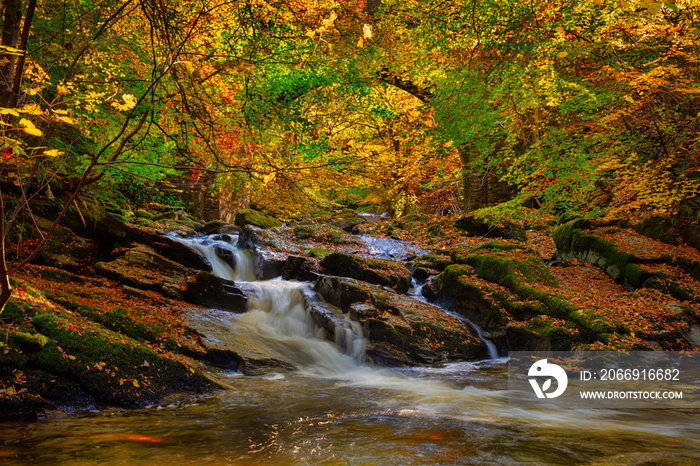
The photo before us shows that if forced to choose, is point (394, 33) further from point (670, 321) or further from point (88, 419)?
point (88, 419)

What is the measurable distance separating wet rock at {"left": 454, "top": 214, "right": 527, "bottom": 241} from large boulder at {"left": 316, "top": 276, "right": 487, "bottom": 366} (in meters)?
6.47

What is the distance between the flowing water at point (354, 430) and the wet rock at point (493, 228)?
30.9 ft

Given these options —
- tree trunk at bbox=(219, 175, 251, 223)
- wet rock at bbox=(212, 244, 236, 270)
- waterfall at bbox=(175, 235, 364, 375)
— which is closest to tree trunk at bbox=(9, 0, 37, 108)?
waterfall at bbox=(175, 235, 364, 375)

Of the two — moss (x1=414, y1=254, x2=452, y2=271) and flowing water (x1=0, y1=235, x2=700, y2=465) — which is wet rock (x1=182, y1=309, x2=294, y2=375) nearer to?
flowing water (x1=0, y1=235, x2=700, y2=465)

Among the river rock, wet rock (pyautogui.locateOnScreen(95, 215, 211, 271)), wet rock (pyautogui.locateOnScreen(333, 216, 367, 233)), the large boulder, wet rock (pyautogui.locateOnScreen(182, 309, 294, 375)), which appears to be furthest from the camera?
wet rock (pyautogui.locateOnScreen(333, 216, 367, 233))

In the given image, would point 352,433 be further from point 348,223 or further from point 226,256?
point 348,223

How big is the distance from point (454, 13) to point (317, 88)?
3.47 metres

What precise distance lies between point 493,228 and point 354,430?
41.1ft

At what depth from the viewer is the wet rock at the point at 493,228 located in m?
15.0

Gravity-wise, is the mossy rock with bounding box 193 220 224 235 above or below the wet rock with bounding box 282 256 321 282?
above

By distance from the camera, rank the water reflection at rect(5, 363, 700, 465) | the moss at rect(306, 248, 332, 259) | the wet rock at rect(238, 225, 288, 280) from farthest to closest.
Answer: the moss at rect(306, 248, 332, 259) → the wet rock at rect(238, 225, 288, 280) → the water reflection at rect(5, 363, 700, 465)

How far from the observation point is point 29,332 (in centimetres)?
412

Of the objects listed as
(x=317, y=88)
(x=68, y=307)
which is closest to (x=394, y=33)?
(x=317, y=88)

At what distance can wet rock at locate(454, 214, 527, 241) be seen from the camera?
589 inches
